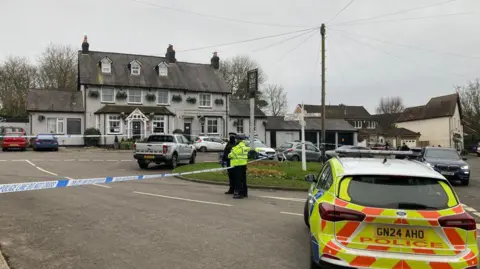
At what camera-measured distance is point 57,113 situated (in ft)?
120

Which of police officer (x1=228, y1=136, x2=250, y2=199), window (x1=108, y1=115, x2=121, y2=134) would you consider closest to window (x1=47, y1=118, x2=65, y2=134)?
window (x1=108, y1=115, x2=121, y2=134)

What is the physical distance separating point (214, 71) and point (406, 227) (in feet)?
140

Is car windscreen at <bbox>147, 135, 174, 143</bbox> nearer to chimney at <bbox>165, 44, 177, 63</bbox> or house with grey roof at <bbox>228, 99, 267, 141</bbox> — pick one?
house with grey roof at <bbox>228, 99, 267, 141</bbox>

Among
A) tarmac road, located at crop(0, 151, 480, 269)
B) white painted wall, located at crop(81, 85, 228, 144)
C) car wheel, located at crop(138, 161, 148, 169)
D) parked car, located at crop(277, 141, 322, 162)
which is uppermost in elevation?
white painted wall, located at crop(81, 85, 228, 144)

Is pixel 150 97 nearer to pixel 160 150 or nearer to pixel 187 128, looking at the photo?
pixel 187 128

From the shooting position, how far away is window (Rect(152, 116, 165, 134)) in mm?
38969

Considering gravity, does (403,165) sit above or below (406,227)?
above

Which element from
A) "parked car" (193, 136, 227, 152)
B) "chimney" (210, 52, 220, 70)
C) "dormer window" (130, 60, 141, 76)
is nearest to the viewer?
"parked car" (193, 136, 227, 152)

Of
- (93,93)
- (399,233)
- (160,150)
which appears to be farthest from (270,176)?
(93,93)

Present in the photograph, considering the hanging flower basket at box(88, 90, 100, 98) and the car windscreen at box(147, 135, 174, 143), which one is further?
the hanging flower basket at box(88, 90, 100, 98)

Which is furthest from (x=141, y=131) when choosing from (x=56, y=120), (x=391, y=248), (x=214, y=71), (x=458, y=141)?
(x=458, y=141)

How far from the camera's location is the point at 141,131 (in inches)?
1497

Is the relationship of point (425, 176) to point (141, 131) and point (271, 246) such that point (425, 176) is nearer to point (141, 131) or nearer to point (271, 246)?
point (271, 246)

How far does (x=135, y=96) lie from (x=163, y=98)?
9.53 feet
